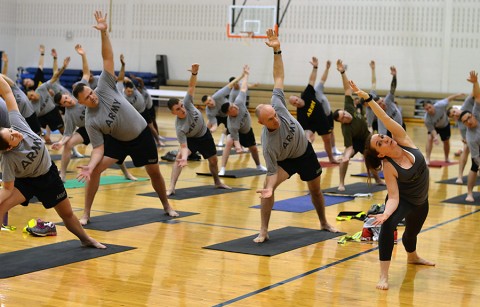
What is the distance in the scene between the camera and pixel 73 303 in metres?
5.43

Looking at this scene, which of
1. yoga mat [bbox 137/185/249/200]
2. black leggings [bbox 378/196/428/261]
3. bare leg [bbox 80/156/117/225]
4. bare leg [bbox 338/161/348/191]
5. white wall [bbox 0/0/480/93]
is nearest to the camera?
black leggings [bbox 378/196/428/261]

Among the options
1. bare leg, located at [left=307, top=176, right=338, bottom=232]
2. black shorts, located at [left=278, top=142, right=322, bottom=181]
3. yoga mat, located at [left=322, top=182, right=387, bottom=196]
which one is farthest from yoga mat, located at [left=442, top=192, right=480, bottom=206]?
black shorts, located at [left=278, top=142, right=322, bottom=181]

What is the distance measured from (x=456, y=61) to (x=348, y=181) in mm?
12843

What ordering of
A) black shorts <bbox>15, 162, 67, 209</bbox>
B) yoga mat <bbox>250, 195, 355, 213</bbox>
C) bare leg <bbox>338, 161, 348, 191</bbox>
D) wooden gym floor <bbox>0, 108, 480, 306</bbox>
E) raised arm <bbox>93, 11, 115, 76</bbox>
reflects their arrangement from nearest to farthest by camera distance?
wooden gym floor <bbox>0, 108, 480, 306</bbox>
black shorts <bbox>15, 162, 67, 209</bbox>
raised arm <bbox>93, 11, 115, 76</bbox>
yoga mat <bbox>250, 195, 355, 213</bbox>
bare leg <bbox>338, 161, 348, 191</bbox>

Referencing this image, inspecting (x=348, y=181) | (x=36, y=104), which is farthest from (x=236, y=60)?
(x=348, y=181)

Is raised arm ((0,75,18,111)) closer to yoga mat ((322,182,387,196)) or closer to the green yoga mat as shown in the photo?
the green yoga mat

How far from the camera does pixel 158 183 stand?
8.82 m

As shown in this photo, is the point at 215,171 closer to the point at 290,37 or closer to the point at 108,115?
the point at 108,115

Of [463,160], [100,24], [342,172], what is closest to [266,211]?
[100,24]

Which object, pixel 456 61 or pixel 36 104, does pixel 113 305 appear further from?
pixel 456 61

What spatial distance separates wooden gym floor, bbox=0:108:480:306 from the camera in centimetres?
571

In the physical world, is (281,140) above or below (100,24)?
below

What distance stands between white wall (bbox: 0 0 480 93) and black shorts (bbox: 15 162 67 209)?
1983cm

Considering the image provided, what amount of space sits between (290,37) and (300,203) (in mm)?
16722
